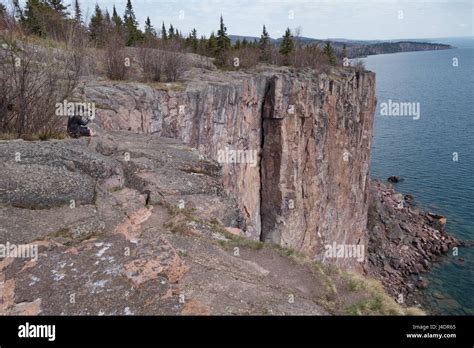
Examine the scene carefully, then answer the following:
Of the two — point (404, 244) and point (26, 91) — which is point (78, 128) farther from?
point (404, 244)

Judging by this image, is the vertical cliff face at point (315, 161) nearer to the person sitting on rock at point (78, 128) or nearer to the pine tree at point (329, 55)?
the pine tree at point (329, 55)

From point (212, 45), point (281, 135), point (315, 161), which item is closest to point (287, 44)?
point (212, 45)

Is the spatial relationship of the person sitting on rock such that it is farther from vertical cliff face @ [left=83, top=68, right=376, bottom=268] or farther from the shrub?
vertical cliff face @ [left=83, top=68, right=376, bottom=268]

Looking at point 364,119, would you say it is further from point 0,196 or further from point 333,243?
point 0,196

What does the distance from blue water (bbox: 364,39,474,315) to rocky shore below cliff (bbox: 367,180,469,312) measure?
1.22m

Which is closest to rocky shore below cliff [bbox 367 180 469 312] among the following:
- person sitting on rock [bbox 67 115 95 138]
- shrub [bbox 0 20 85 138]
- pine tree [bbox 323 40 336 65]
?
pine tree [bbox 323 40 336 65]

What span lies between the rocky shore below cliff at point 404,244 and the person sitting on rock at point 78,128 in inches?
1293

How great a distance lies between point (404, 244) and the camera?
148 feet

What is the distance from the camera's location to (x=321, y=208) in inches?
1321

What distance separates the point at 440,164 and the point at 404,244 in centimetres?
1810

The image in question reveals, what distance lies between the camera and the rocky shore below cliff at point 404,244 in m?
38.3

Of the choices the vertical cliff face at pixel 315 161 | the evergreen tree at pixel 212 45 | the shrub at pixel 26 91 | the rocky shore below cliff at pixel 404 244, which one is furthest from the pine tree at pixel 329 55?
the shrub at pixel 26 91
